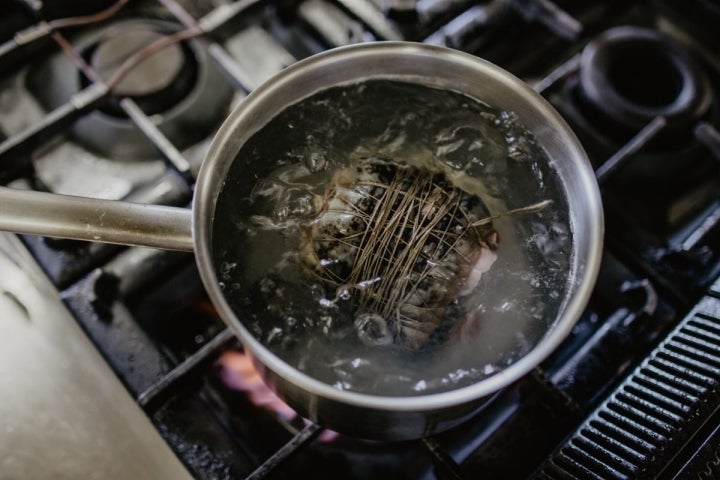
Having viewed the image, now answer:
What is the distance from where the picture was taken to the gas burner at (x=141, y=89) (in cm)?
97

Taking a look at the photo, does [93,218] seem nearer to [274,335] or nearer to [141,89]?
[274,335]

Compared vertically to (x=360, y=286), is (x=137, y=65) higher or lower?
higher

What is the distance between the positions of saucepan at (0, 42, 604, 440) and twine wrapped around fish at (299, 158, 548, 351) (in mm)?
13

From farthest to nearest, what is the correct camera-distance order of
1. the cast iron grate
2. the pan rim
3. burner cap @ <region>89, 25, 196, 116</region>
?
burner cap @ <region>89, 25, 196, 116</region> → the cast iron grate → the pan rim

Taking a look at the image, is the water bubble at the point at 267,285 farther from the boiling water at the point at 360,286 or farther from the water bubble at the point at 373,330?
the water bubble at the point at 373,330

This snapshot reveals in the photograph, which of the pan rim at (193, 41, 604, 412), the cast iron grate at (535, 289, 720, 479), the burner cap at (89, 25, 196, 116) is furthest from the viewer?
the burner cap at (89, 25, 196, 116)

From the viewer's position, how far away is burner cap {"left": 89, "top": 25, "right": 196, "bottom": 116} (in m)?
0.96

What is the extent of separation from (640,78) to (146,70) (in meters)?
0.82

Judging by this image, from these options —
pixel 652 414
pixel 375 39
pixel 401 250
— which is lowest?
pixel 652 414

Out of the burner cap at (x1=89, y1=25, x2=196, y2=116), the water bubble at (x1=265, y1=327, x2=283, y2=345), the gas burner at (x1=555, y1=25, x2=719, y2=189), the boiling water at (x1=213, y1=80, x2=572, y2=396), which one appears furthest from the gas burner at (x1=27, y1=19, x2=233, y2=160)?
the gas burner at (x1=555, y1=25, x2=719, y2=189)

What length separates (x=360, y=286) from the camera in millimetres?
752

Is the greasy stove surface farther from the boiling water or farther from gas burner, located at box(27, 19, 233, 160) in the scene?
the boiling water

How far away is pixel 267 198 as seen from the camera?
805 mm

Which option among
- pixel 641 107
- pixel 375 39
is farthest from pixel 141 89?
pixel 641 107
